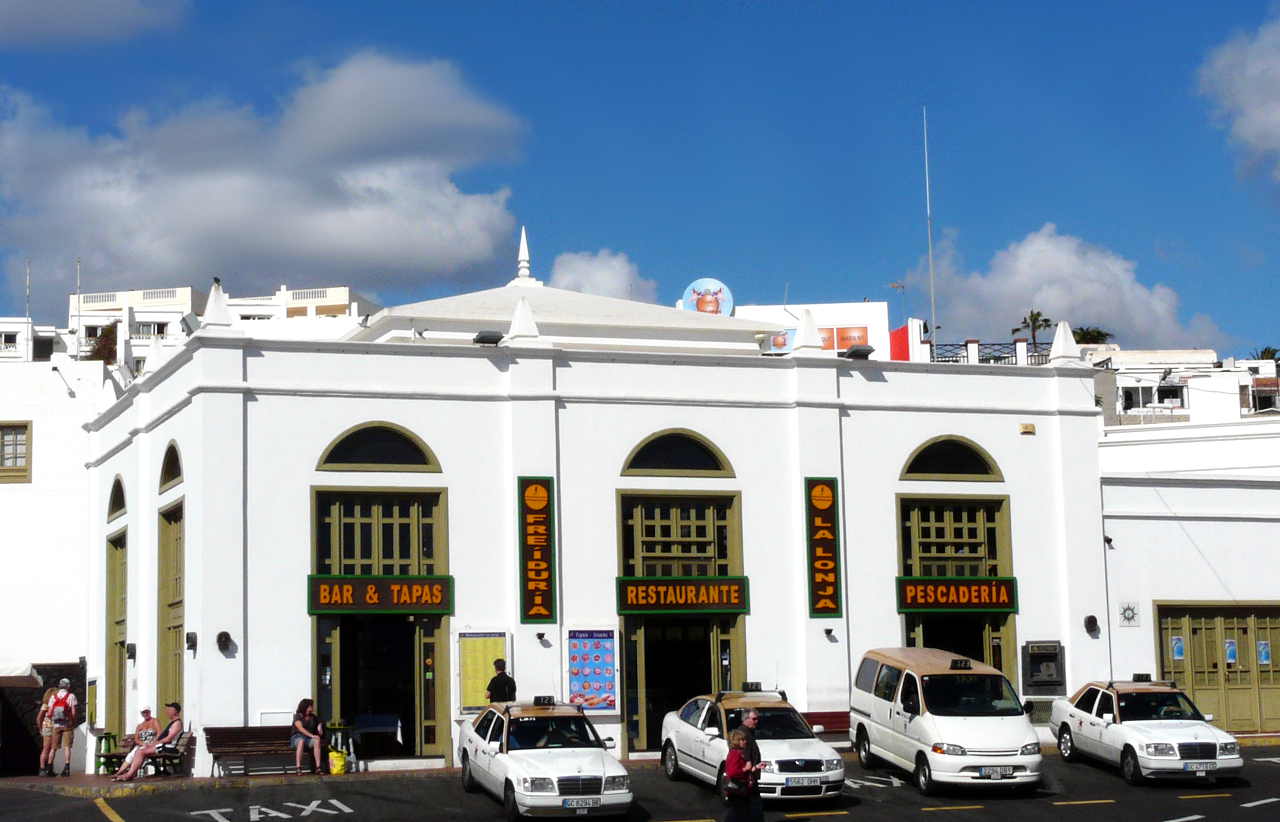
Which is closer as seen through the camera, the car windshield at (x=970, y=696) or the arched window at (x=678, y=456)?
the car windshield at (x=970, y=696)

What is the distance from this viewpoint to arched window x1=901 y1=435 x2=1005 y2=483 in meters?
31.8

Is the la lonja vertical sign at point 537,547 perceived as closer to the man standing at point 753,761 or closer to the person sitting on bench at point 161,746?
the person sitting on bench at point 161,746

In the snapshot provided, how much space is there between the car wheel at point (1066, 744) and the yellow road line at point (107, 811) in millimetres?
15308

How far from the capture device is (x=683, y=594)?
29.7 m

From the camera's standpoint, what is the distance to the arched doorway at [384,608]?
28.0 meters

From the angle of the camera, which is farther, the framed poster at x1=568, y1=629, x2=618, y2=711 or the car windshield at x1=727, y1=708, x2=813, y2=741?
the framed poster at x1=568, y1=629, x2=618, y2=711

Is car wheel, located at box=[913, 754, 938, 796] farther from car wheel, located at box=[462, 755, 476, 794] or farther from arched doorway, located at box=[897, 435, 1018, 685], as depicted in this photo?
car wheel, located at box=[462, 755, 476, 794]

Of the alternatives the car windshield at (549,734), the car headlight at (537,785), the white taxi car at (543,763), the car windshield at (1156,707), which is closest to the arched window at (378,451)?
the white taxi car at (543,763)

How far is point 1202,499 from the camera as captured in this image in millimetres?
33719

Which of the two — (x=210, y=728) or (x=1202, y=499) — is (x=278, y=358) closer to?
(x=210, y=728)

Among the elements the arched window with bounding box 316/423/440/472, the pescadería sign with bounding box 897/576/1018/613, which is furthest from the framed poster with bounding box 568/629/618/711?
the pescadería sign with bounding box 897/576/1018/613

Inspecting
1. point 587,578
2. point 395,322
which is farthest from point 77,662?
point 587,578

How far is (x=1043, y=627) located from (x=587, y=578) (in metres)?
9.23

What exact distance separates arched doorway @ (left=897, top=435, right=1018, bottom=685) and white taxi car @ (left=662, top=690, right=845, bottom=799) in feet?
21.5
